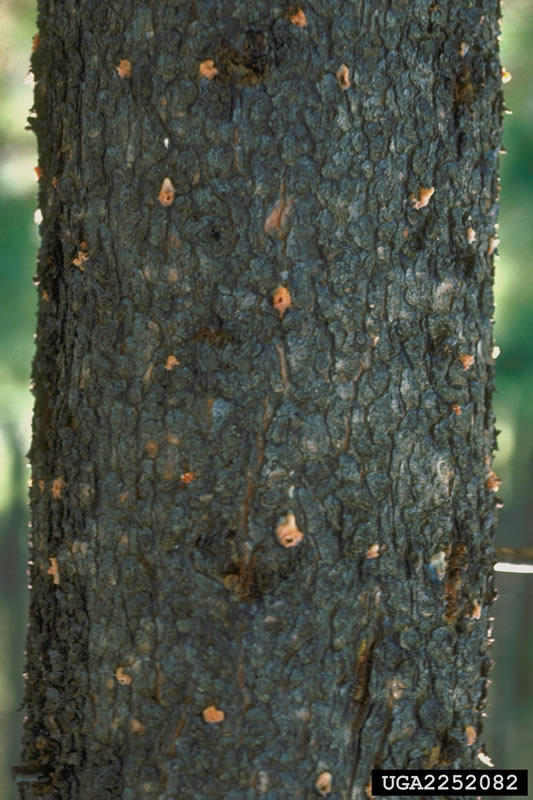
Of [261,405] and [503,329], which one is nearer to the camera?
[261,405]

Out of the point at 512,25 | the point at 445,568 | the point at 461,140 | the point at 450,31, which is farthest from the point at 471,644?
the point at 512,25

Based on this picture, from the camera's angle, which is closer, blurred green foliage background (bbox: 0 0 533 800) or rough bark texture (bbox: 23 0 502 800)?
rough bark texture (bbox: 23 0 502 800)

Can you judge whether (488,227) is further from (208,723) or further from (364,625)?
(208,723)

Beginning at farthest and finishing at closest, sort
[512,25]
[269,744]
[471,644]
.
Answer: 1. [512,25]
2. [471,644]
3. [269,744]

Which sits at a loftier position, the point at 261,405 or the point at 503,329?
the point at 503,329

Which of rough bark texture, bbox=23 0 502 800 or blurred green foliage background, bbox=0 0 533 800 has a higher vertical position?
blurred green foliage background, bbox=0 0 533 800
